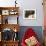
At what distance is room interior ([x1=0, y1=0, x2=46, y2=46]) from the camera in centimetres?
498

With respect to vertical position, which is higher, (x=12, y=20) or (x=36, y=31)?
(x=12, y=20)

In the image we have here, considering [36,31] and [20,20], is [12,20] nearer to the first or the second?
[20,20]

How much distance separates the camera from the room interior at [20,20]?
498cm

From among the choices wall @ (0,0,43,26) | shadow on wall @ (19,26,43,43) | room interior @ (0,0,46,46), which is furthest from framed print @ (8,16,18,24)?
shadow on wall @ (19,26,43,43)

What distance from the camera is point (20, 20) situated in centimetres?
505

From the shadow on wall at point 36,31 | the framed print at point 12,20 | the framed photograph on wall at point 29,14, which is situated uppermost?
the framed photograph on wall at point 29,14

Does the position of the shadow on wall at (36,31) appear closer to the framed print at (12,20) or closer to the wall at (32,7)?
the wall at (32,7)

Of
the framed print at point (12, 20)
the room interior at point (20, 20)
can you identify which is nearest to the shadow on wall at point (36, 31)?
the room interior at point (20, 20)

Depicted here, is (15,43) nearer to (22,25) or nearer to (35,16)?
(22,25)

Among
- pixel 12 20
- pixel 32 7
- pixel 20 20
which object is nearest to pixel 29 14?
pixel 32 7

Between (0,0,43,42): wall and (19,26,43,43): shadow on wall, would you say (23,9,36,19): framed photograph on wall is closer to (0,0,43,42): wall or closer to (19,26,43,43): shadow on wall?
(0,0,43,42): wall

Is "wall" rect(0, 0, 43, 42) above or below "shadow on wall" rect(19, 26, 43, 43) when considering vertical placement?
above

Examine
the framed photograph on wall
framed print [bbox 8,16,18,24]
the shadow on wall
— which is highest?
the framed photograph on wall

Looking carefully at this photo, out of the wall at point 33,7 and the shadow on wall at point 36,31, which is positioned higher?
the wall at point 33,7
